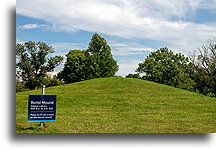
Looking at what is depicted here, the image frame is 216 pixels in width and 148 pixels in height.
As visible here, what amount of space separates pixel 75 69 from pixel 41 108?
11326 millimetres

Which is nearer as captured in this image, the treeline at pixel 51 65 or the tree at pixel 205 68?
the treeline at pixel 51 65

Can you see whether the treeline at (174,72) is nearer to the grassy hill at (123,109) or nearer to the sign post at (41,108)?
the grassy hill at (123,109)

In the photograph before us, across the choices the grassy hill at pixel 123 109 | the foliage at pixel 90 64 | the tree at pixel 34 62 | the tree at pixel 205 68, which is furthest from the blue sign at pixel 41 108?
the tree at pixel 205 68

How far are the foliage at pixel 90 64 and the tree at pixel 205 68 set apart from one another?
18.9 feet

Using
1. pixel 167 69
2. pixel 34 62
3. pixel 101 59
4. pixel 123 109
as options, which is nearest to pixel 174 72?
pixel 167 69

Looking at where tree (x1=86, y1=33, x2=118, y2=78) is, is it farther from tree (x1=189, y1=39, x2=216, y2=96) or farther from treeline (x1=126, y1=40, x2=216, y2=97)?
tree (x1=189, y1=39, x2=216, y2=96)

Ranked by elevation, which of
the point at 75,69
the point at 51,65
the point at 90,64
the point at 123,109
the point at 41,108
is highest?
the point at 90,64

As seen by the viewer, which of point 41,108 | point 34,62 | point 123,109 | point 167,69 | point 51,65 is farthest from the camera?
point 167,69

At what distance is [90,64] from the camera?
18453mm

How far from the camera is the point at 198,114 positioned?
11.4 metres

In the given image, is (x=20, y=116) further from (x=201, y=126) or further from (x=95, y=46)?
(x=95, y=46)

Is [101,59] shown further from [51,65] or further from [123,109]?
[123,109]

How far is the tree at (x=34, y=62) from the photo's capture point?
35.9 feet

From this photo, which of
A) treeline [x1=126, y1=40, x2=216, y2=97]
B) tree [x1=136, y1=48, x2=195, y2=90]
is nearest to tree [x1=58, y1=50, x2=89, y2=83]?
treeline [x1=126, y1=40, x2=216, y2=97]
